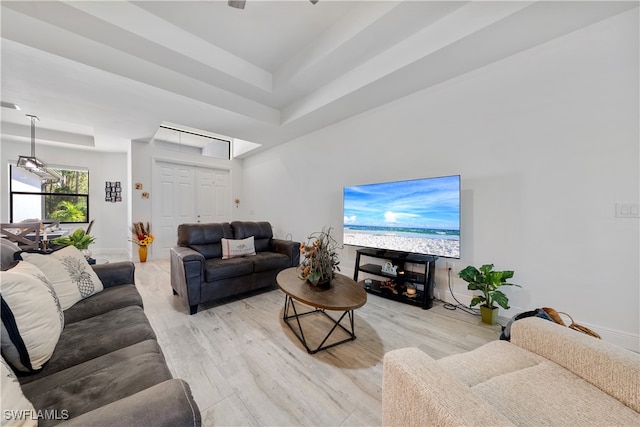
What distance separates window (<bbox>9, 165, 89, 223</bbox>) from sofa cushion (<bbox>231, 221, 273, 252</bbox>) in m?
4.64

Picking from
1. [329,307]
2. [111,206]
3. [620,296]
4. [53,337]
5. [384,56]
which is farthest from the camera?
[111,206]

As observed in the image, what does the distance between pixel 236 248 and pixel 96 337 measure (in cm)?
196

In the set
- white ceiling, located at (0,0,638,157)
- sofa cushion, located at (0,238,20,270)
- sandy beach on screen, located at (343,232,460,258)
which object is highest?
white ceiling, located at (0,0,638,157)

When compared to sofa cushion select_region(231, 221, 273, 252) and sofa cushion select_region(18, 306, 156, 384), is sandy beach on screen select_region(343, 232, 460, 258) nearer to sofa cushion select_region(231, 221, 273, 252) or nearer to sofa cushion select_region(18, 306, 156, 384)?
sofa cushion select_region(231, 221, 273, 252)

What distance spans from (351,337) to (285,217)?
333 centimetres

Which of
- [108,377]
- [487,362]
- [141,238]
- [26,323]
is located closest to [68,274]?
[26,323]

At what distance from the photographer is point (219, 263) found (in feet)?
9.05

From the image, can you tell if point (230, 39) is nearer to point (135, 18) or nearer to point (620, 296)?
point (135, 18)

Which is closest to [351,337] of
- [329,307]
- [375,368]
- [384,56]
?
[375,368]

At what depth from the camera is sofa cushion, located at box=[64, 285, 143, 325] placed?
1464mm

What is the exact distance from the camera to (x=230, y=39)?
8.41 feet

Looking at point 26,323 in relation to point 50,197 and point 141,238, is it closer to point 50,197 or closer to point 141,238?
point 141,238

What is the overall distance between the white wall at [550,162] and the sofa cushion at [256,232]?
2224mm

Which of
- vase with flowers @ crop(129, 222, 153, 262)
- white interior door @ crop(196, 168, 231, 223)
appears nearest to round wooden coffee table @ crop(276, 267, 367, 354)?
vase with flowers @ crop(129, 222, 153, 262)
